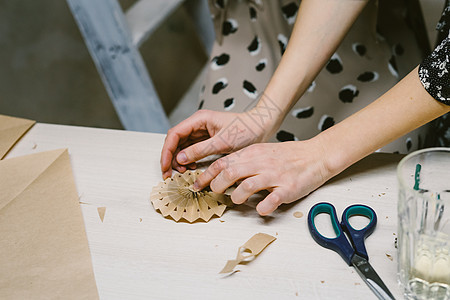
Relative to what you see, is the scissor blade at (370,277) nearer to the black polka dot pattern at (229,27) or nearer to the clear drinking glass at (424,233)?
the clear drinking glass at (424,233)

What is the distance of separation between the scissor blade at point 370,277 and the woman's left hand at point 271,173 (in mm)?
114

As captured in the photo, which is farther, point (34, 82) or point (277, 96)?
point (34, 82)

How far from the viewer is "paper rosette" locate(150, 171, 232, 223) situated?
0.55m

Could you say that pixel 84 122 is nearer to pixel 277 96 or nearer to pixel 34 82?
pixel 34 82

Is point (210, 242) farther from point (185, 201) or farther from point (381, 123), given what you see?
point (381, 123)

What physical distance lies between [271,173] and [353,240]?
5.2 inches

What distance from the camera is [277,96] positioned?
711mm

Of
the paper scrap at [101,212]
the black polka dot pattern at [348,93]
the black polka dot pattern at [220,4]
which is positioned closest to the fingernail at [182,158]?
the paper scrap at [101,212]

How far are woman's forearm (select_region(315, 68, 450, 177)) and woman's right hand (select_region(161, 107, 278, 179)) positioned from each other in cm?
11

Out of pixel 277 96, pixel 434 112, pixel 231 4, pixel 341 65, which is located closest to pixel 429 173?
pixel 434 112

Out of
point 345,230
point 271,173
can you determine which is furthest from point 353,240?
point 271,173

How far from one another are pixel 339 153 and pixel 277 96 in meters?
0.16

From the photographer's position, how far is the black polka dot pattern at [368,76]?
832 mm

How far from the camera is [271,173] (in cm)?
58
